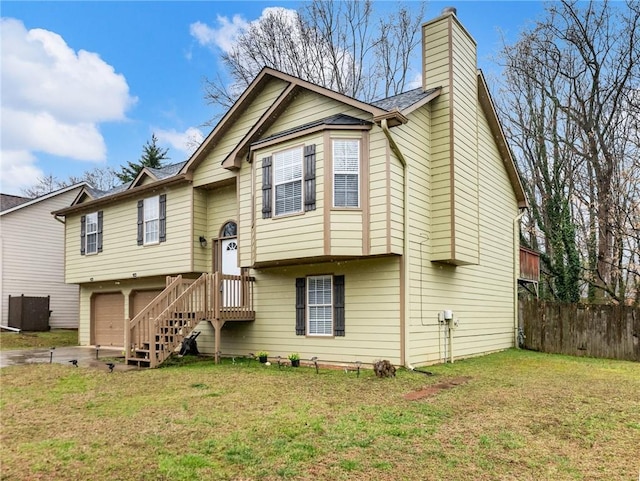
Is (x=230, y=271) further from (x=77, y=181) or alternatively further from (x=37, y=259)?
(x=77, y=181)

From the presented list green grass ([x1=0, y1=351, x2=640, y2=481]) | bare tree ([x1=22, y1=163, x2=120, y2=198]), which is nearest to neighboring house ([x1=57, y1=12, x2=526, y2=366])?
green grass ([x1=0, y1=351, x2=640, y2=481])

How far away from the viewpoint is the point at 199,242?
1388 cm

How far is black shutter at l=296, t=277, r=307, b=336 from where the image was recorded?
444 inches

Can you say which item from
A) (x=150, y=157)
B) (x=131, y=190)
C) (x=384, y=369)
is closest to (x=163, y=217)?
(x=131, y=190)

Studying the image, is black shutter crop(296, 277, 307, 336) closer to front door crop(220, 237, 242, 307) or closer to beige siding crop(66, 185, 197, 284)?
front door crop(220, 237, 242, 307)

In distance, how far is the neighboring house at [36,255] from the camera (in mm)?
21375

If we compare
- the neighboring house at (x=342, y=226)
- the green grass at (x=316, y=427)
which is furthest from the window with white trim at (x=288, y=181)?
the green grass at (x=316, y=427)

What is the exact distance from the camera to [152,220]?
592 inches

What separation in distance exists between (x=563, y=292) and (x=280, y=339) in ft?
42.0

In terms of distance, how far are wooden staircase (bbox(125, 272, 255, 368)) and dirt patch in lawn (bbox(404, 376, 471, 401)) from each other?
209 inches

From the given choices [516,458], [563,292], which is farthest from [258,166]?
[563,292]

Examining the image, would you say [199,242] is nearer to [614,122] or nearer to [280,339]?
[280,339]

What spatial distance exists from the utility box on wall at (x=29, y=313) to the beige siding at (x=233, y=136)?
1210 cm

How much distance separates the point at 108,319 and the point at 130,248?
3414 millimetres
